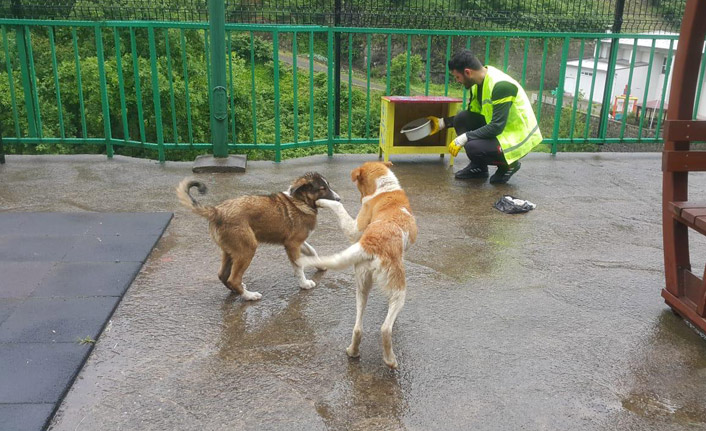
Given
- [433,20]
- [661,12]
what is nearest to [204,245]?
[433,20]

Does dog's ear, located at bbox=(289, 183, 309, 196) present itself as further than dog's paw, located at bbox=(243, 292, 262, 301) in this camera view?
Yes

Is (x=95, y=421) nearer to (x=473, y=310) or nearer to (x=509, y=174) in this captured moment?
(x=473, y=310)

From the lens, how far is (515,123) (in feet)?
22.1

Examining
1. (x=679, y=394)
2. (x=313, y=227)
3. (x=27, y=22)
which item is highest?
(x=27, y=22)

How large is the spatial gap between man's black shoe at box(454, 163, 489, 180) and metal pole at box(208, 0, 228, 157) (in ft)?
9.58

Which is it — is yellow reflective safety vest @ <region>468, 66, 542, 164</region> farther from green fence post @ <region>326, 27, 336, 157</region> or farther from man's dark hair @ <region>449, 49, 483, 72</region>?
green fence post @ <region>326, 27, 336, 157</region>

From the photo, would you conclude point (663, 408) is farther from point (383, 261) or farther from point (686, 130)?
point (686, 130)

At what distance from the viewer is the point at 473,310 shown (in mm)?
3971

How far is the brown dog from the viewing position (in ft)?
12.6

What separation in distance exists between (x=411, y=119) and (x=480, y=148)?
4.03 ft

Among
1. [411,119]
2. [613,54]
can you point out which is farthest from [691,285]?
[613,54]

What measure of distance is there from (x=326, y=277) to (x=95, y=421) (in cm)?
202

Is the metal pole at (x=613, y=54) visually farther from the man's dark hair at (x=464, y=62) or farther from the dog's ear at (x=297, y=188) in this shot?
the dog's ear at (x=297, y=188)

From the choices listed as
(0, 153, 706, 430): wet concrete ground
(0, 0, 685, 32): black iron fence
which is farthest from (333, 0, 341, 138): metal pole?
(0, 153, 706, 430): wet concrete ground
